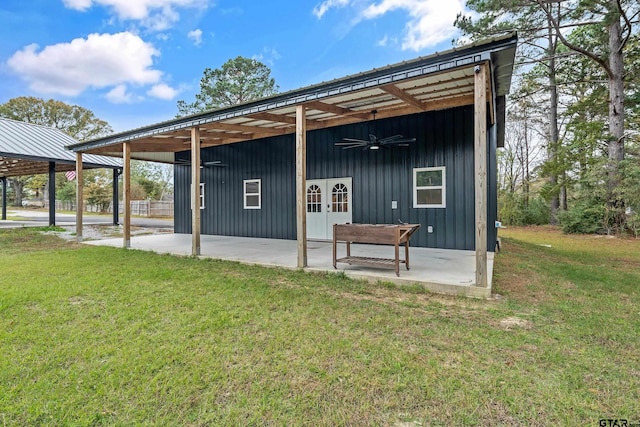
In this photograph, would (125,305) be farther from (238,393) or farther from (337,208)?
(337,208)

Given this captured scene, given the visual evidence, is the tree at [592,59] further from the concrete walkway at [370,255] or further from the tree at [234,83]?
the tree at [234,83]

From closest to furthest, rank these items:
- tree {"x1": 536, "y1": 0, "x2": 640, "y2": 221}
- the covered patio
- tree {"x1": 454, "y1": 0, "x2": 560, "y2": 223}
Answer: the covered patio → tree {"x1": 454, "y1": 0, "x2": 560, "y2": 223} → tree {"x1": 536, "y1": 0, "x2": 640, "y2": 221}

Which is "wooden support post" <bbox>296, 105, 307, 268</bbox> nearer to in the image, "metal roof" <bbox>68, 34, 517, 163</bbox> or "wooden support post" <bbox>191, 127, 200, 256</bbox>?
"metal roof" <bbox>68, 34, 517, 163</bbox>

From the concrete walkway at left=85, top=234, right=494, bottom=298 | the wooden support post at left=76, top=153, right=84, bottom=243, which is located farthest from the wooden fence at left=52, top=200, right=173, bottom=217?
the concrete walkway at left=85, top=234, right=494, bottom=298

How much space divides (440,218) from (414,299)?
145 inches

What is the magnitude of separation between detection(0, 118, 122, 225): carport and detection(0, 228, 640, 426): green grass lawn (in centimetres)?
979

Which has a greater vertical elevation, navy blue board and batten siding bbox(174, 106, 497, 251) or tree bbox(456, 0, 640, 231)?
tree bbox(456, 0, 640, 231)

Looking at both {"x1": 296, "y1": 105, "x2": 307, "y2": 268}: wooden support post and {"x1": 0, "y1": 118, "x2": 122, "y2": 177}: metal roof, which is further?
{"x1": 0, "y1": 118, "x2": 122, "y2": 177}: metal roof

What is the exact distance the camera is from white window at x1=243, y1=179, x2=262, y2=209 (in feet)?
30.7

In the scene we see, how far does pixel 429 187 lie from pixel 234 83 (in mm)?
18705

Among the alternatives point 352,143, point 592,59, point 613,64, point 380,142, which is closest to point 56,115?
point 352,143

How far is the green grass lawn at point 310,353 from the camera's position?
1745 millimetres

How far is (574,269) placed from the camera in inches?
215

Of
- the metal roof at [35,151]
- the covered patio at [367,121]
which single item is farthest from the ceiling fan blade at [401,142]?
the metal roof at [35,151]
